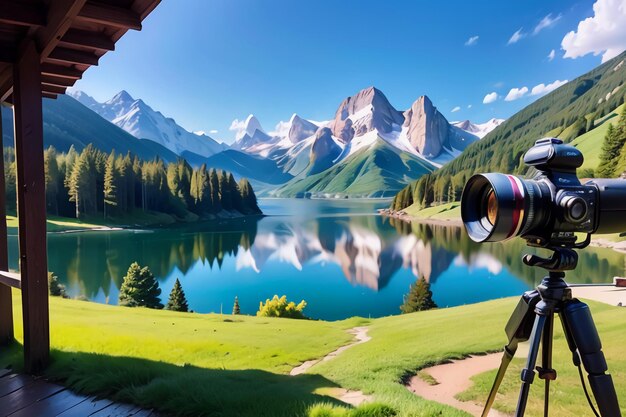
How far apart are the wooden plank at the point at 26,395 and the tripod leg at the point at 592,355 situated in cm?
331

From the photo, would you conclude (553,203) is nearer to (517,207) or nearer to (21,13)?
(517,207)

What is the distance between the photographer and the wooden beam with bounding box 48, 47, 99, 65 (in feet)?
9.55

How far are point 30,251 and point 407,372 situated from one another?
4409 mm

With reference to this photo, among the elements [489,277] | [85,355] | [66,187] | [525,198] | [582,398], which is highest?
[66,187]

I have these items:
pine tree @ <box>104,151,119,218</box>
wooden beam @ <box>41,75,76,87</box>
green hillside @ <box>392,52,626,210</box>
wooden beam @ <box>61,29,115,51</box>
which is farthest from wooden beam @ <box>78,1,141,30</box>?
green hillside @ <box>392,52,626,210</box>

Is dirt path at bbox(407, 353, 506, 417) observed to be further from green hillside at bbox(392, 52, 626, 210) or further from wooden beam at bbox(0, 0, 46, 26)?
green hillside at bbox(392, 52, 626, 210)

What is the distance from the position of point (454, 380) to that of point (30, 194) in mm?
4932

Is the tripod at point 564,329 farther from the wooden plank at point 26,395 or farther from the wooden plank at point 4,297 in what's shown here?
the wooden plank at point 4,297

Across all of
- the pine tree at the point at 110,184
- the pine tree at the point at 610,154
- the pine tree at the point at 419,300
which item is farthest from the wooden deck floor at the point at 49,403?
the pine tree at the point at 110,184

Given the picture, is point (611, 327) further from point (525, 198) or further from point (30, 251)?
point (30, 251)

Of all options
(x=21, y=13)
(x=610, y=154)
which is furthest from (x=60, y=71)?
(x=610, y=154)

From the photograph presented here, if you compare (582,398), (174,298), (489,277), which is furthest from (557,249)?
(489,277)

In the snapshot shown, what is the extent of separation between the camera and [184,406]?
7.66 ft

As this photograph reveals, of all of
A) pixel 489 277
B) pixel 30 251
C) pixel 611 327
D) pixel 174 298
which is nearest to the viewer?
pixel 30 251
